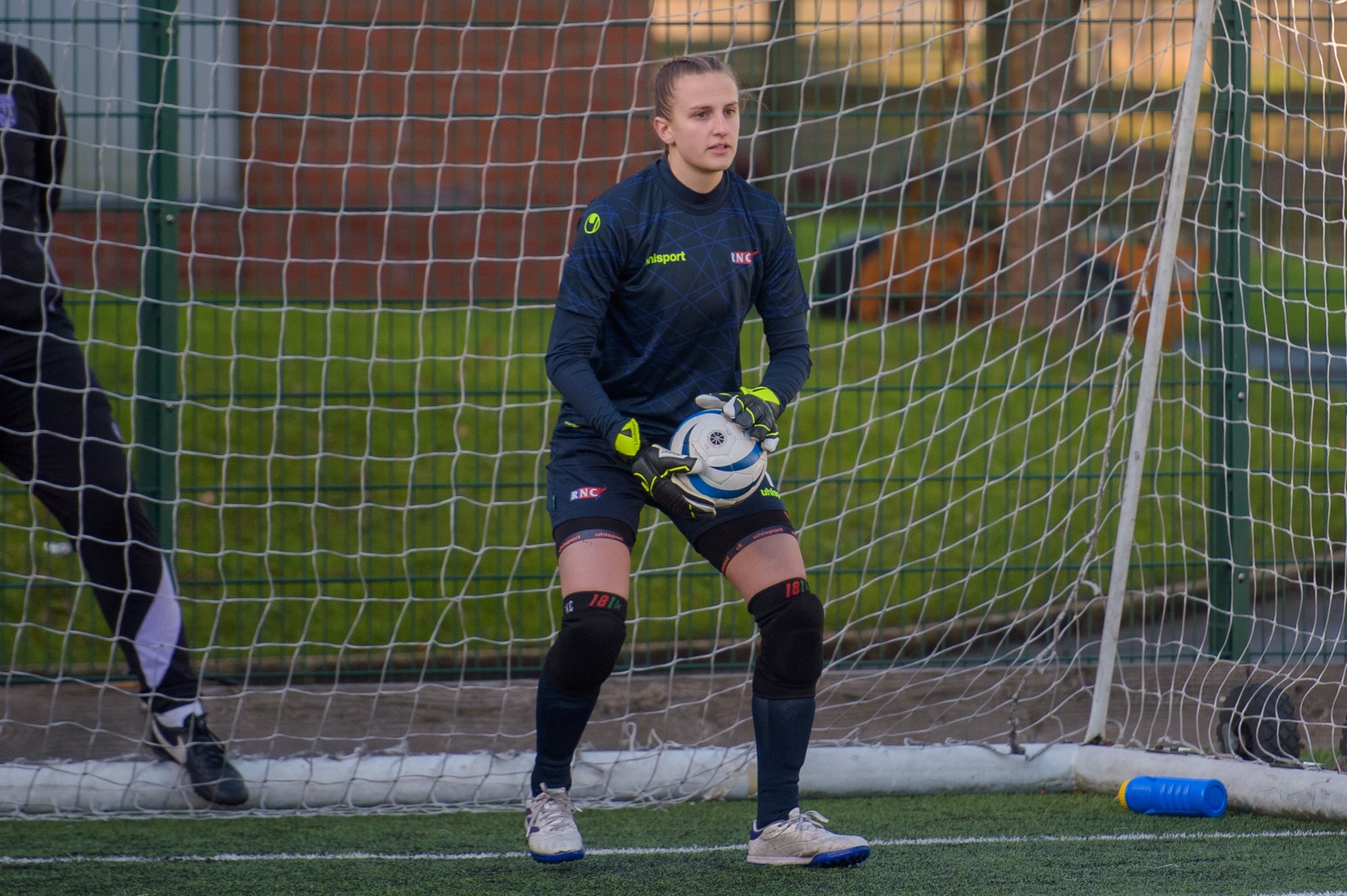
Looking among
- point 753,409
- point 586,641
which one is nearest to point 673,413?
point 753,409

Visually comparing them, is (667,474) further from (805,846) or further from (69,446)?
(69,446)

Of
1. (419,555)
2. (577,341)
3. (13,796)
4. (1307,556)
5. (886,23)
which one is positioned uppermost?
(886,23)

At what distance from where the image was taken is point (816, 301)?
16.6 ft

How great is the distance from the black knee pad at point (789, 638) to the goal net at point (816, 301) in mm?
1069

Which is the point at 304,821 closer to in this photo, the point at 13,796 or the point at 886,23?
the point at 13,796

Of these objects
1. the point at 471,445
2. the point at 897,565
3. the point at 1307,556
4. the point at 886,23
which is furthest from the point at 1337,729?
the point at 471,445

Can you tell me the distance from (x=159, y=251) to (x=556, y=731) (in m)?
2.26

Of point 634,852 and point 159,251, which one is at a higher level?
point 159,251

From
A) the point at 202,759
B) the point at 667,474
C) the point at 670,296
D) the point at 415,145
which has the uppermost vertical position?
the point at 415,145

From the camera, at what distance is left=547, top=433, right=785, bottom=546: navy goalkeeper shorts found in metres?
3.55

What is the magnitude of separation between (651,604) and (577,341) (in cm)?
203

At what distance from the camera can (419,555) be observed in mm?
5797

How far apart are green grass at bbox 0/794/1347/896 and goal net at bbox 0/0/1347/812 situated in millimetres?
386

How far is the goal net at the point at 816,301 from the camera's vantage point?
482 centimetres
